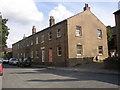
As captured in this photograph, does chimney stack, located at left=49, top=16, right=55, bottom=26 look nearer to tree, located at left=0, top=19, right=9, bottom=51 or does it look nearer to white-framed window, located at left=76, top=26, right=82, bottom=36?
white-framed window, located at left=76, top=26, right=82, bottom=36

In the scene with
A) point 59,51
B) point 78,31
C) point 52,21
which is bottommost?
point 59,51

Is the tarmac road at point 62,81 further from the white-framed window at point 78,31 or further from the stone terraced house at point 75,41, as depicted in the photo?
the white-framed window at point 78,31

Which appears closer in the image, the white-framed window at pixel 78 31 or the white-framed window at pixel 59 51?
the white-framed window at pixel 78 31

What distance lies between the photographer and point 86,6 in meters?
31.3

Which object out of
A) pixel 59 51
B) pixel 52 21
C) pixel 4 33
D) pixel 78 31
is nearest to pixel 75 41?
pixel 78 31

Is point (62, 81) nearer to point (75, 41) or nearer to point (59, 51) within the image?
point (75, 41)

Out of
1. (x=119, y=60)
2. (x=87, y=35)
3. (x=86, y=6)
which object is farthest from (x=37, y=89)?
(x=86, y=6)

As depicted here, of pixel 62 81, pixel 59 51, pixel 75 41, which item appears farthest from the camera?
pixel 59 51

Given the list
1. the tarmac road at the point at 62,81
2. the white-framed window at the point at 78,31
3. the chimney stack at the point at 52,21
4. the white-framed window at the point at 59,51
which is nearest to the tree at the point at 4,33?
the chimney stack at the point at 52,21

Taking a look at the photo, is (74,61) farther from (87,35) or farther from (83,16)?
(83,16)

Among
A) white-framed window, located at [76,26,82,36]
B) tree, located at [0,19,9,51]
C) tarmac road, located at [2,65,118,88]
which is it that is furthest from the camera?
tree, located at [0,19,9,51]

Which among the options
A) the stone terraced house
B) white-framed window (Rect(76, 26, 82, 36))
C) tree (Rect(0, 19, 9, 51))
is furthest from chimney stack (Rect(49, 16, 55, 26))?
tree (Rect(0, 19, 9, 51))

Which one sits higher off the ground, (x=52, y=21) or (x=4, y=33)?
(x=52, y=21)

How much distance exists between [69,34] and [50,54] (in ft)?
21.5
